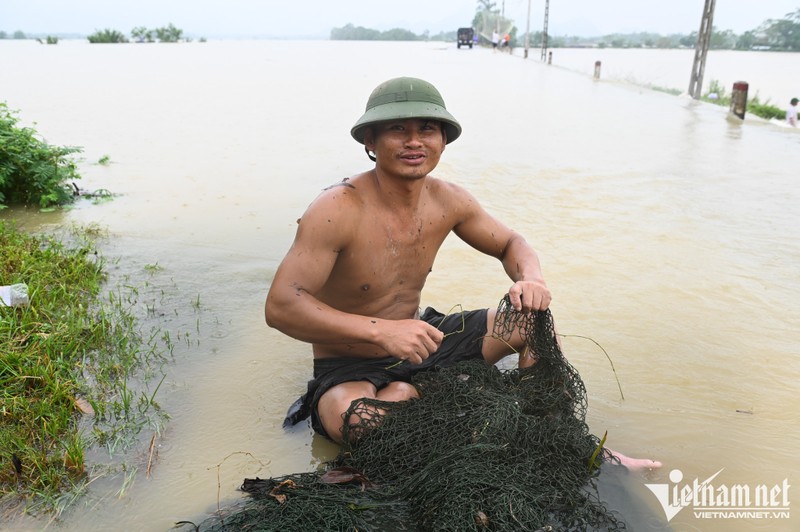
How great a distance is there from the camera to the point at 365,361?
305 cm

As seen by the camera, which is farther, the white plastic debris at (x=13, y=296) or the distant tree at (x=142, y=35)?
the distant tree at (x=142, y=35)

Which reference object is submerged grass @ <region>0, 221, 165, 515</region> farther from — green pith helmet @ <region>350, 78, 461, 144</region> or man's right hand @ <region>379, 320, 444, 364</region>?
green pith helmet @ <region>350, 78, 461, 144</region>

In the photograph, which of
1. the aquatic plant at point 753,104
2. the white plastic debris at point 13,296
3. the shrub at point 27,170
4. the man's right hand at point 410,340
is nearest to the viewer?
the man's right hand at point 410,340

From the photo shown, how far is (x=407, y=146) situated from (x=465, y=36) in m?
68.7

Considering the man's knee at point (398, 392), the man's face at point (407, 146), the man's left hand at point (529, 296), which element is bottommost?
the man's knee at point (398, 392)

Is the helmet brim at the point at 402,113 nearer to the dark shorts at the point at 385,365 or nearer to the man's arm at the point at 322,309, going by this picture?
the man's arm at the point at 322,309

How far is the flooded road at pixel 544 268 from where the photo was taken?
9.76 ft

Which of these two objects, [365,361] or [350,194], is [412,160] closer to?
[350,194]

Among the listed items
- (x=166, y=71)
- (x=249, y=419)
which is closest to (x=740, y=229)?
(x=249, y=419)

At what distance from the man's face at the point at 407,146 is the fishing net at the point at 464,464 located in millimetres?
701

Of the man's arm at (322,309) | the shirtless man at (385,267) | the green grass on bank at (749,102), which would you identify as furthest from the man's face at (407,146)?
the green grass on bank at (749,102)

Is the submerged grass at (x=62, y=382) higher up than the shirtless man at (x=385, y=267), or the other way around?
the shirtless man at (x=385, y=267)

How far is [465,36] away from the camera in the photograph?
67375 mm

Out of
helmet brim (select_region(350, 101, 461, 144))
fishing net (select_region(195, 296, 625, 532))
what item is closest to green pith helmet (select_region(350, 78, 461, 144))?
helmet brim (select_region(350, 101, 461, 144))
